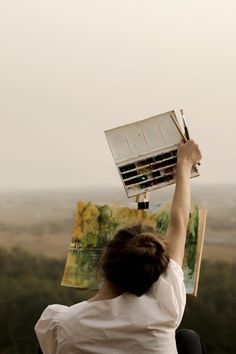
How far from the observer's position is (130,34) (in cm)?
273

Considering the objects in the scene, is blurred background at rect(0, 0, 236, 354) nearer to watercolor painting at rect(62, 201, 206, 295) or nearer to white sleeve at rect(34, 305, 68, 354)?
watercolor painting at rect(62, 201, 206, 295)

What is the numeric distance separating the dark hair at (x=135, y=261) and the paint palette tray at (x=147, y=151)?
490 millimetres

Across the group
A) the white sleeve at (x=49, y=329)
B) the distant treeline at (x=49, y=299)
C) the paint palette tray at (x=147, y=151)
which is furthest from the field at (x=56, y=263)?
the white sleeve at (x=49, y=329)

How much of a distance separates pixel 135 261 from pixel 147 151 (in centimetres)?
61

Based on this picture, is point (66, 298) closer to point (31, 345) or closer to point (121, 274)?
point (31, 345)

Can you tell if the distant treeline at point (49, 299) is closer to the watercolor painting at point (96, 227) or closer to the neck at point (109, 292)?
the watercolor painting at point (96, 227)

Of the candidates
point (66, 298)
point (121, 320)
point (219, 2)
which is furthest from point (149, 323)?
point (219, 2)

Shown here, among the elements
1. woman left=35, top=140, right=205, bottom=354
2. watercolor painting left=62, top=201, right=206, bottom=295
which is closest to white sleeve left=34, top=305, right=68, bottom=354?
woman left=35, top=140, right=205, bottom=354

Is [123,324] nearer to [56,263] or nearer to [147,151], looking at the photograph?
[147,151]

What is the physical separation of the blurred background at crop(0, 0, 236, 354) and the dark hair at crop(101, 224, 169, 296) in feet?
3.79

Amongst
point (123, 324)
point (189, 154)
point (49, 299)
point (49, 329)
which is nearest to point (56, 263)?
point (49, 299)

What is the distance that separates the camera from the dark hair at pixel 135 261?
154 centimetres

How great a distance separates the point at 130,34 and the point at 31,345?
1.36 m

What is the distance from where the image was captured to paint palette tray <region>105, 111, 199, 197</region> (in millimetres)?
2061
